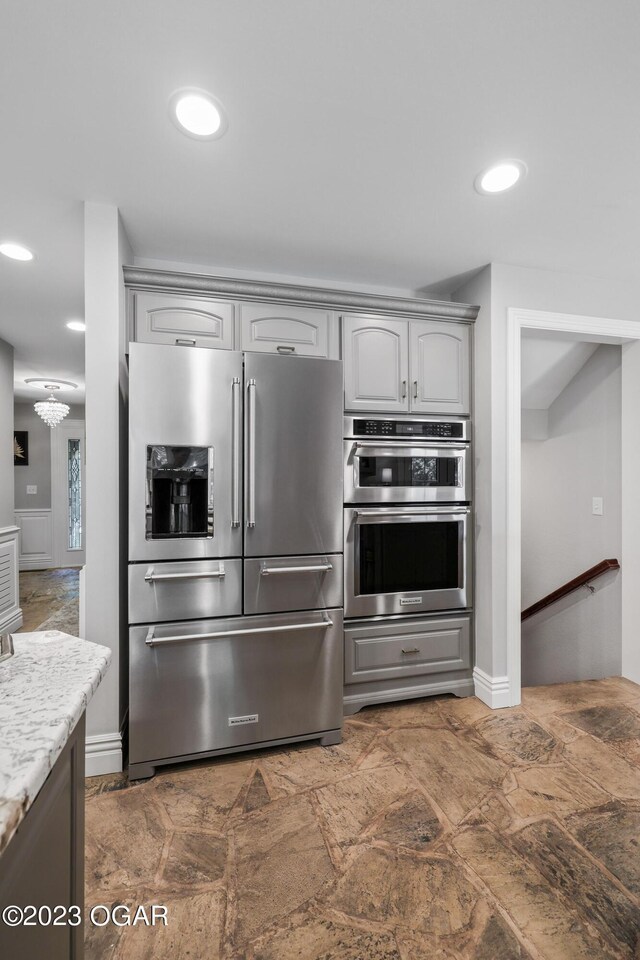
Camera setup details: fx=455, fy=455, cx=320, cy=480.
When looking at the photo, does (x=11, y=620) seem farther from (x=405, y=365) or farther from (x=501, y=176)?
(x=501, y=176)

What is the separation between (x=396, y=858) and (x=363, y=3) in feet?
8.53

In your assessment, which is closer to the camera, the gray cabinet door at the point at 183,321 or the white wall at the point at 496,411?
the gray cabinet door at the point at 183,321

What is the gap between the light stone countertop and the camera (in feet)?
1.72

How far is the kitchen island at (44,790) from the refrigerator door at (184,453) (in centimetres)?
107

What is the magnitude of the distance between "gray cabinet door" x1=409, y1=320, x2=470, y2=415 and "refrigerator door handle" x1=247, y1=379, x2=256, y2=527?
1012 mm

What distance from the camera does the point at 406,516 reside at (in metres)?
2.60

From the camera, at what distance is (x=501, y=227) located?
7.41 ft

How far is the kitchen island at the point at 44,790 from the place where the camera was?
1.82 ft

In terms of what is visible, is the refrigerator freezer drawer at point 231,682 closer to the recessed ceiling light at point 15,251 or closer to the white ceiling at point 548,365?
the recessed ceiling light at point 15,251

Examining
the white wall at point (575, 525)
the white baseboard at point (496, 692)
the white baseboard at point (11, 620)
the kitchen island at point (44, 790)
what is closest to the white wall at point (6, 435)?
the white baseboard at point (11, 620)

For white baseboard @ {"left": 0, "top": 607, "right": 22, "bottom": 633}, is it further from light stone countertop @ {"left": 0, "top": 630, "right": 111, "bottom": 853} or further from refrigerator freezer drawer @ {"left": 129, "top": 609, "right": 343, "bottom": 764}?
light stone countertop @ {"left": 0, "top": 630, "right": 111, "bottom": 853}

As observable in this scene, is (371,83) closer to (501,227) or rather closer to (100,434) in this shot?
(501,227)

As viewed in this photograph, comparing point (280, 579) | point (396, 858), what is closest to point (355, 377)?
point (280, 579)

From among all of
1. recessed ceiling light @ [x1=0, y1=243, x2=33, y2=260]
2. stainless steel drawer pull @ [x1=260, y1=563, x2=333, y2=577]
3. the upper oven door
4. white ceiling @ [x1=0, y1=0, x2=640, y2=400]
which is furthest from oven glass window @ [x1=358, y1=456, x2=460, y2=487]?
recessed ceiling light @ [x1=0, y1=243, x2=33, y2=260]
